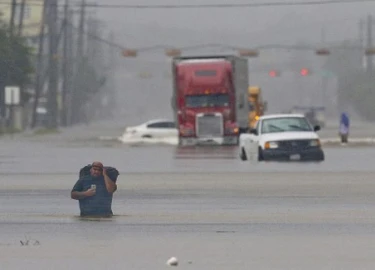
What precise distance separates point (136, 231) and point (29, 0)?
114 meters

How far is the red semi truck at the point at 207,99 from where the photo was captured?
6100 centimetres

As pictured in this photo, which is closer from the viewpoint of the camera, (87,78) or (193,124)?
(193,124)

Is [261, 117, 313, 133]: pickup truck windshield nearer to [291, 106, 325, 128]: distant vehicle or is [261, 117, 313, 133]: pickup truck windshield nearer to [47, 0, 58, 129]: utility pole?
[47, 0, 58, 129]: utility pole

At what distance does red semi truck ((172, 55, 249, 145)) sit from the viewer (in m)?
61.0

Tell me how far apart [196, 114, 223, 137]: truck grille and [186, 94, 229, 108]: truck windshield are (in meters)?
0.49

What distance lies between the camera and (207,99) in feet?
202

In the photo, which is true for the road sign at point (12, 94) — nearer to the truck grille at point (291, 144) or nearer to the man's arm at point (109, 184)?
the truck grille at point (291, 144)

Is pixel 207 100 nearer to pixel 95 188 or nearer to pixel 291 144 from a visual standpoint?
pixel 291 144

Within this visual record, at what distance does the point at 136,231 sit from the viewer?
2141cm

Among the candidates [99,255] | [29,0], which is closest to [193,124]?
[99,255]

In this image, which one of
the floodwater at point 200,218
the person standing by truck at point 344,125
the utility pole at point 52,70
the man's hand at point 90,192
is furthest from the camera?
the utility pole at point 52,70

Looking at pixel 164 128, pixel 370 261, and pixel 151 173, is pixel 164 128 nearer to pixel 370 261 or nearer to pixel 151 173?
pixel 151 173

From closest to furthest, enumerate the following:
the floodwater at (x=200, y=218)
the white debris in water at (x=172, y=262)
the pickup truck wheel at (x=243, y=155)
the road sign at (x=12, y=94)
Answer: the white debris in water at (x=172, y=262), the floodwater at (x=200, y=218), the pickup truck wheel at (x=243, y=155), the road sign at (x=12, y=94)

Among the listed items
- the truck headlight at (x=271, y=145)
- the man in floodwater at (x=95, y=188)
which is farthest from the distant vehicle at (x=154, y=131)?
the man in floodwater at (x=95, y=188)
